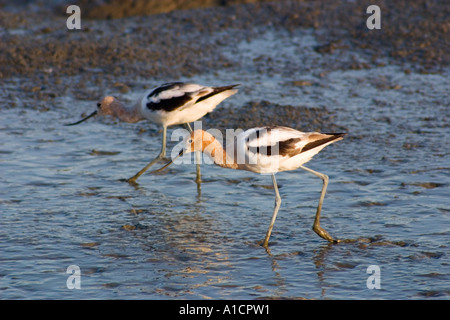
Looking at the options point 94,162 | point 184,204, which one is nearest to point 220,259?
point 184,204

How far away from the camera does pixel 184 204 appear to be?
A: 6.56 m

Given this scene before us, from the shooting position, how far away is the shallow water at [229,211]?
16.1 feet

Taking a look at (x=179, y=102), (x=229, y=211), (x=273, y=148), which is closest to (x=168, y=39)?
(x=179, y=102)

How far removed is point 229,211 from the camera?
6320 mm

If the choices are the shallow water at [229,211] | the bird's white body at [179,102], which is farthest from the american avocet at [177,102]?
the shallow water at [229,211]

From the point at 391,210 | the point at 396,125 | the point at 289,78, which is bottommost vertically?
the point at 391,210

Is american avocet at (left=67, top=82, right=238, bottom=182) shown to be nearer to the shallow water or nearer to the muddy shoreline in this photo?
the shallow water

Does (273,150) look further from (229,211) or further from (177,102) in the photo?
(177,102)

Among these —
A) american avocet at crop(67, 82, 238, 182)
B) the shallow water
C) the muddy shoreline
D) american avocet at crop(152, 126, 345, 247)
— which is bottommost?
the shallow water

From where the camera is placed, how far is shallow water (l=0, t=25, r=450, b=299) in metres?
4.92

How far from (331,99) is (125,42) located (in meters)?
3.73

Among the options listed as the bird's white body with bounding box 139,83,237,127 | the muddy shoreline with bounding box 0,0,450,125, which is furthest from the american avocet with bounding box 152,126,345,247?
the muddy shoreline with bounding box 0,0,450,125

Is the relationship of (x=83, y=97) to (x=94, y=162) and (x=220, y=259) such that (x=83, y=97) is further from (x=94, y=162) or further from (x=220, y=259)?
(x=220, y=259)

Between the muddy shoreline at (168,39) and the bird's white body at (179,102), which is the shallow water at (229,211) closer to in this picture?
the bird's white body at (179,102)
